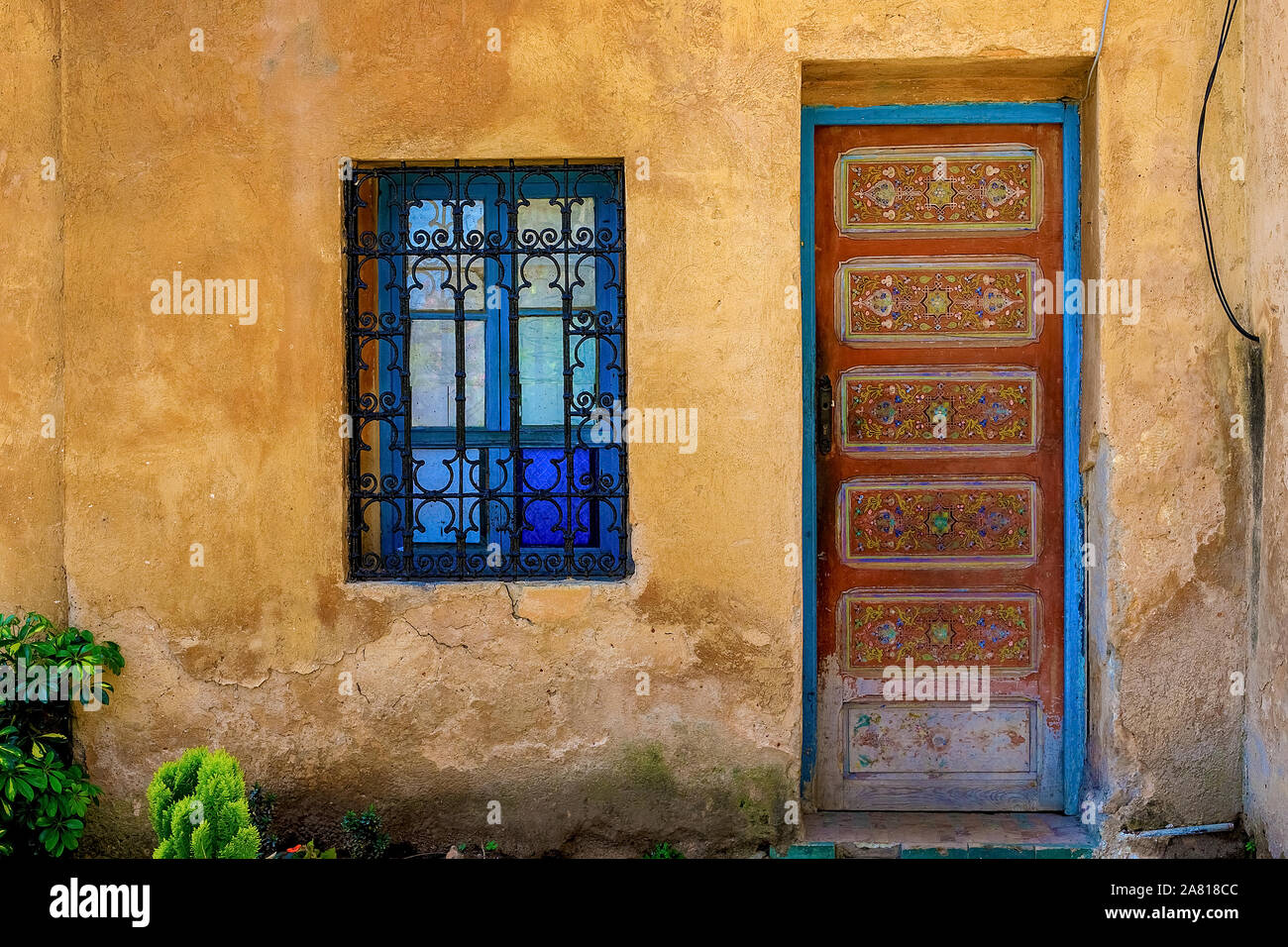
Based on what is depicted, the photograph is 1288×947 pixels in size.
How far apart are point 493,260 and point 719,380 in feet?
3.16

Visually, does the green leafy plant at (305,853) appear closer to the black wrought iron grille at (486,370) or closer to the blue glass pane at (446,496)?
the black wrought iron grille at (486,370)

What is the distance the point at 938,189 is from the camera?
3961mm

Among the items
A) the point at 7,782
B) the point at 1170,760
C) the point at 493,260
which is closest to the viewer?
the point at 7,782

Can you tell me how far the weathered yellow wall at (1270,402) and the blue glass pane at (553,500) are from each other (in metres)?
2.29

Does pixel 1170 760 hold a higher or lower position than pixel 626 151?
lower

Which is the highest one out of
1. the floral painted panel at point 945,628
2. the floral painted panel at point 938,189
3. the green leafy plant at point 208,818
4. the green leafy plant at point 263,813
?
the floral painted panel at point 938,189

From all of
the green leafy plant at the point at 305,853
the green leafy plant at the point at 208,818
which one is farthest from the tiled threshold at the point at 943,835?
the green leafy plant at the point at 208,818

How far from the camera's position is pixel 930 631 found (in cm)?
399

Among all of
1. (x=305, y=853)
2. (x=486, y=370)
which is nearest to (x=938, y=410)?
(x=486, y=370)

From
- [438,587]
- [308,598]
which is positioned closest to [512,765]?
[438,587]

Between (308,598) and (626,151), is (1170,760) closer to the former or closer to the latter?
(626,151)

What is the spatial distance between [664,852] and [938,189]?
260 cm

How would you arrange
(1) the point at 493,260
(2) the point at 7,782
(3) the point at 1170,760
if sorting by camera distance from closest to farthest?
(2) the point at 7,782
(3) the point at 1170,760
(1) the point at 493,260

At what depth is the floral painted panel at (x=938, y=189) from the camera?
3.94 m
